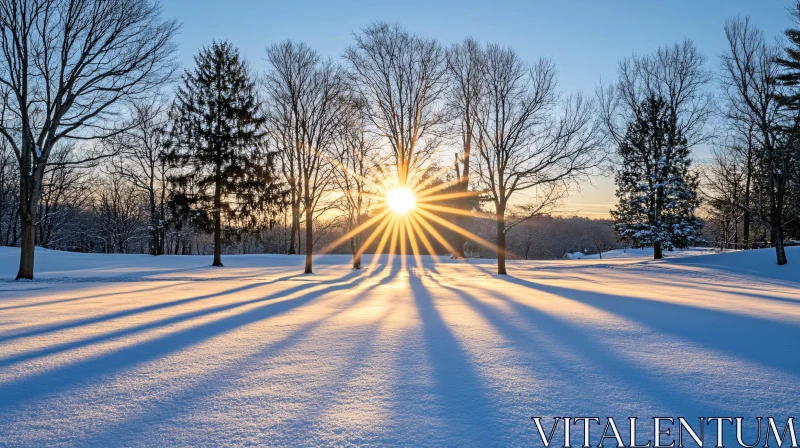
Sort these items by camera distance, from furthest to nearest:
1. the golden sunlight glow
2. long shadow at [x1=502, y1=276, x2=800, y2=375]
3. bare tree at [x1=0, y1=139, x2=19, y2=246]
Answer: bare tree at [x1=0, y1=139, x2=19, y2=246], the golden sunlight glow, long shadow at [x1=502, y1=276, x2=800, y2=375]

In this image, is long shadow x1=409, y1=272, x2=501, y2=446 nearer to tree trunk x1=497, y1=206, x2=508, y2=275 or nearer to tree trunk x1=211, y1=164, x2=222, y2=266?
tree trunk x1=497, y1=206, x2=508, y2=275

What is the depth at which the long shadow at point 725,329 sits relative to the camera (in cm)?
387

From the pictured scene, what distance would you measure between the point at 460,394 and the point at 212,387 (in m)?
1.90

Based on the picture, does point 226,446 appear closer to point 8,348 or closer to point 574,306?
point 8,348

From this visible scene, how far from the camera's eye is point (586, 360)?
3.69m

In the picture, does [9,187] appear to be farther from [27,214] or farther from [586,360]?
[586,360]

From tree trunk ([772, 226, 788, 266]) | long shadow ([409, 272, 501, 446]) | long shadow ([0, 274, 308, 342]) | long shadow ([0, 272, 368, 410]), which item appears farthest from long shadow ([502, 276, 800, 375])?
tree trunk ([772, 226, 788, 266])

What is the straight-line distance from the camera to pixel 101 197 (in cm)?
4644

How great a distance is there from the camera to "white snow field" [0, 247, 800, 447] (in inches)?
95.1

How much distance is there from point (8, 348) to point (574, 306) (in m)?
7.92

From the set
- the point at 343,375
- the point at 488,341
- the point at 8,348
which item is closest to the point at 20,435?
the point at 343,375

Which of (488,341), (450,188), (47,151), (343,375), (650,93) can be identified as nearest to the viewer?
(343,375)

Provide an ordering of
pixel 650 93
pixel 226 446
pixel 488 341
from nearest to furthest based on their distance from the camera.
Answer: pixel 226 446 → pixel 488 341 → pixel 650 93

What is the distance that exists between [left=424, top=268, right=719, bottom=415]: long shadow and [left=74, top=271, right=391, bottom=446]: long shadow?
1623 mm
